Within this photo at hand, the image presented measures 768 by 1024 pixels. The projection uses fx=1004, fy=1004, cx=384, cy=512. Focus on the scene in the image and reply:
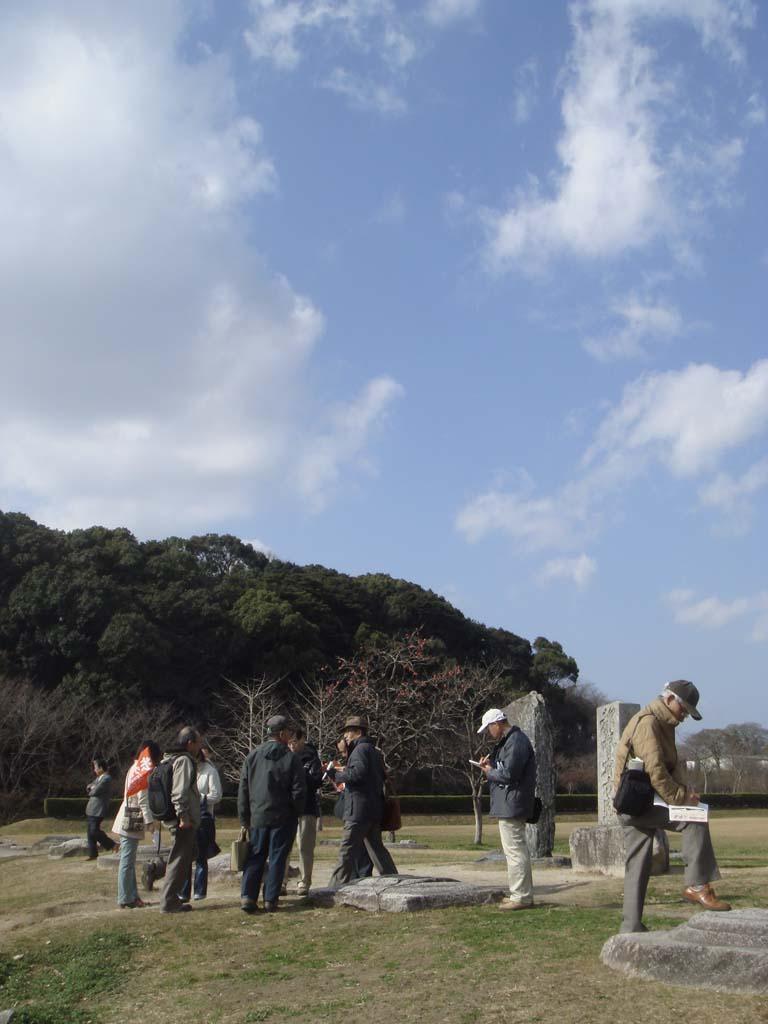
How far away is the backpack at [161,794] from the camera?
9.11 meters

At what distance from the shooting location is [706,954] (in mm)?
5414

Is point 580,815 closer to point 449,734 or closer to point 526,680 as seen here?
point 449,734

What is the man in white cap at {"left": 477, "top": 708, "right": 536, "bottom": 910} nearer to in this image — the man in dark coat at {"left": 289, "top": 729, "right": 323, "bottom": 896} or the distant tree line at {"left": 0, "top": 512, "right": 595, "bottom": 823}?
the man in dark coat at {"left": 289, "top": 729, "right": 323, "bottom": 896}

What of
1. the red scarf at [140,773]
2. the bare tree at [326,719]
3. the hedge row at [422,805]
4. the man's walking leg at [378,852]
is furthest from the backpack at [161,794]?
the hedge row at [422,805]

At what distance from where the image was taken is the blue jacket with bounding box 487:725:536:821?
8.42 m

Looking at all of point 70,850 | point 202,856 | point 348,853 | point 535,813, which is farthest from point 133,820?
point 70,850

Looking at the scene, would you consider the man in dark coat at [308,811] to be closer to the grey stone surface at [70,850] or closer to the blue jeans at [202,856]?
the blue jeans at [202,856]

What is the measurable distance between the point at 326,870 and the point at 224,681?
28.8 metres

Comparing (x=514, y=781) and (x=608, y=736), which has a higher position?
(x=608, y=736)

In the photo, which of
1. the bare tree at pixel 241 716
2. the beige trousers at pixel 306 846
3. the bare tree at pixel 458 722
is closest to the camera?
the beige trousers at pixel 306 846

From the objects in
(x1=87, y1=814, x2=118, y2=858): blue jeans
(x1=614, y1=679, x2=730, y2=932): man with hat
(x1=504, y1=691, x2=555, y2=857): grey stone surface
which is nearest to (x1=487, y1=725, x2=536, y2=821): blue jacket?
(x1=614, y1=679, x2=730, y2=932): man with hat

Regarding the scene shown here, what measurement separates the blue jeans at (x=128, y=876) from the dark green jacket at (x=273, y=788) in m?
1.50

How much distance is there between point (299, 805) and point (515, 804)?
1.97 meters

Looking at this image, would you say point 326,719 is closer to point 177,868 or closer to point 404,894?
point 177,868
